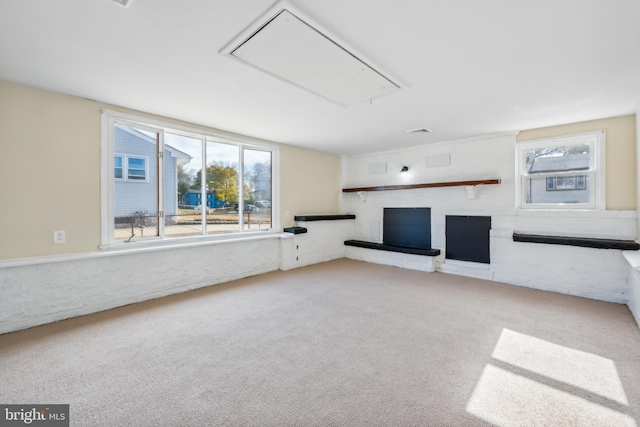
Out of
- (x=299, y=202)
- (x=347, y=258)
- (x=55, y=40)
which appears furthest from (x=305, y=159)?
(x=55, y=40)

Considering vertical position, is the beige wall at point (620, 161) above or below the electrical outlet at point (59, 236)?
above

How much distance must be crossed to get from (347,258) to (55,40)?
18.2ft

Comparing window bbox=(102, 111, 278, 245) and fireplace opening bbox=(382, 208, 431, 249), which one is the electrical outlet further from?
fireplace opening bbox=(382, 208, 431, 249)

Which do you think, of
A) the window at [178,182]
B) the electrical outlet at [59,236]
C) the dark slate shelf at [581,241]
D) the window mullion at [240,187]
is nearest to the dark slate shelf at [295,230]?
the window at [178,182]

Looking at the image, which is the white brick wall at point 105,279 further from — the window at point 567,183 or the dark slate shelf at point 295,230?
the window at point 567,183

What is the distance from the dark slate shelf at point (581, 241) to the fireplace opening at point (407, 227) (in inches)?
58.9

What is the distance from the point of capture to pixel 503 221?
4496mm

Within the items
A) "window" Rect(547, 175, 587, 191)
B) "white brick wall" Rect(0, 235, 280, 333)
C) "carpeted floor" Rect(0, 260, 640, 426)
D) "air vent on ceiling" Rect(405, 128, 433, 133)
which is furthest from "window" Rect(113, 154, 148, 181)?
"window" Rect(547, 175, 587, 191)

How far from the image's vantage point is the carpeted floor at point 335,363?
1646mm

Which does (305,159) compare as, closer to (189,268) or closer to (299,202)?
(299,202)

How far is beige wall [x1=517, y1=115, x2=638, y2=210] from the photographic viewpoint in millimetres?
3518

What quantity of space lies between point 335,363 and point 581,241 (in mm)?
3735

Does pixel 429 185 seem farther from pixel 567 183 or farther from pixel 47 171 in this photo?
pixel 47 171

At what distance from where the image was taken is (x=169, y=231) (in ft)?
13.0
